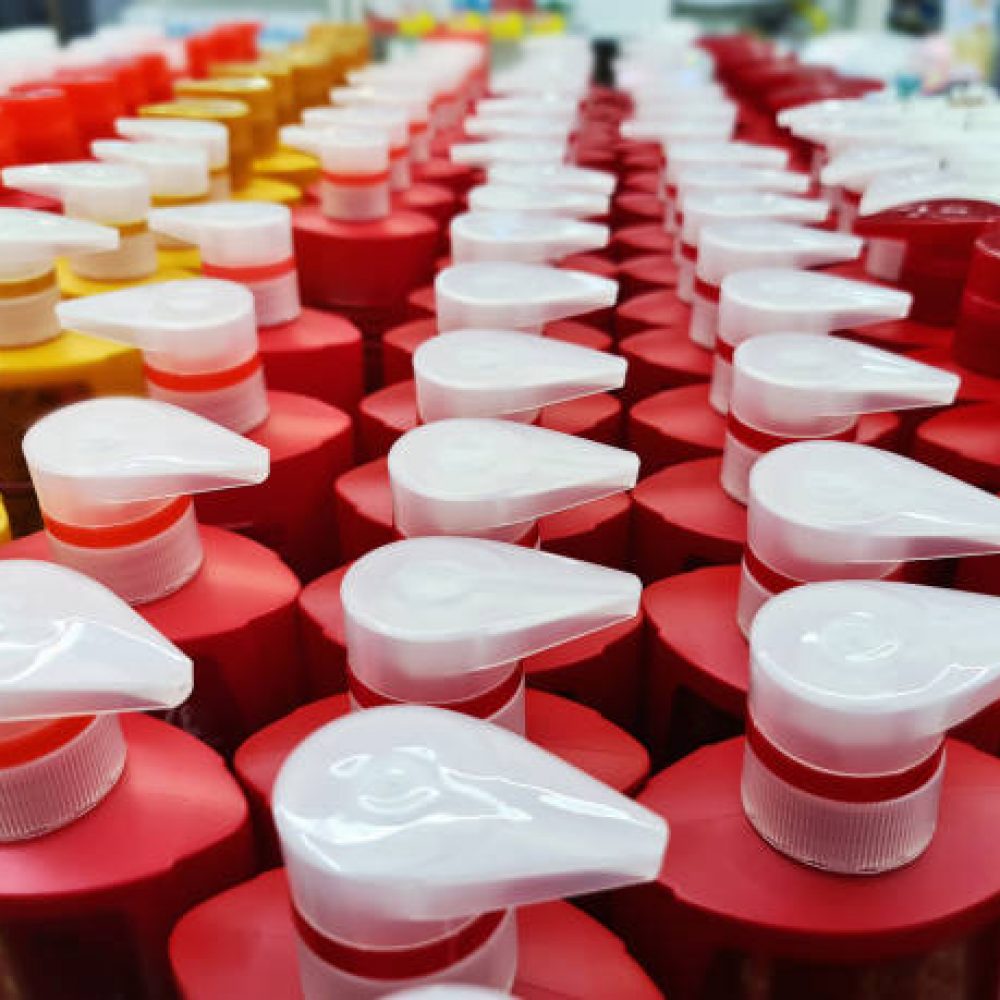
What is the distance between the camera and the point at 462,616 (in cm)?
26

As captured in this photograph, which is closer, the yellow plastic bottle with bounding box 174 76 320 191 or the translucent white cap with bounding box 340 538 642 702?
the translucent white cap with bounding box 340 538 642 702

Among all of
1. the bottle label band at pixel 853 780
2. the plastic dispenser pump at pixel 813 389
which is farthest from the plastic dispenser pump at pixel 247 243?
the bottle label band at pixel 853 780

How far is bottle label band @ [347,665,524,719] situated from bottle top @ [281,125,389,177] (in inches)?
15.3

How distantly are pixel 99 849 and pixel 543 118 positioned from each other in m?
0.59

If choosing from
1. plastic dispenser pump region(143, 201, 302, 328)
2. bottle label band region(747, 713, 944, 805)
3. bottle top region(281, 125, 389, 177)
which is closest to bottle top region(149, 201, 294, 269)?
plastic dispenser pump region(143, 201, 302, 328)

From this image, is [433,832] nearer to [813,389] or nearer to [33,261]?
[813,389]

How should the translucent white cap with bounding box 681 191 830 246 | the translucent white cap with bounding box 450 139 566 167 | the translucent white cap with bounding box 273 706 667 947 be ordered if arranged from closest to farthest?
the translucent white cap with bounding box 273 706 667 947 < the translucent white cap with bounding box 681 191 830 246 < the translucent white cap with bounding box 450 139 566 167

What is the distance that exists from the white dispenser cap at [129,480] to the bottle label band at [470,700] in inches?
3.5

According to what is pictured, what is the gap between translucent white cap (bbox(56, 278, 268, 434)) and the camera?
15.5 inches

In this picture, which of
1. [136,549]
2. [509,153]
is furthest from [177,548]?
[509,153]

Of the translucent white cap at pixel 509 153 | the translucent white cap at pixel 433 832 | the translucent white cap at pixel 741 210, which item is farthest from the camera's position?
the translucent white cap at pixel 509 153

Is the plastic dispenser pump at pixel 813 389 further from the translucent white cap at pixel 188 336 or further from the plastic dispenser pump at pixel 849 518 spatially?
the translucent white cap at pixel 188 336

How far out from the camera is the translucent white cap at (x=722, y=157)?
619 millimetres

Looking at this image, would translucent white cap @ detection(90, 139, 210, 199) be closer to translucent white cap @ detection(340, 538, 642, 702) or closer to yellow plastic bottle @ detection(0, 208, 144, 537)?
yellow plastic bottle @ detection(0, 208, 144, 537)
